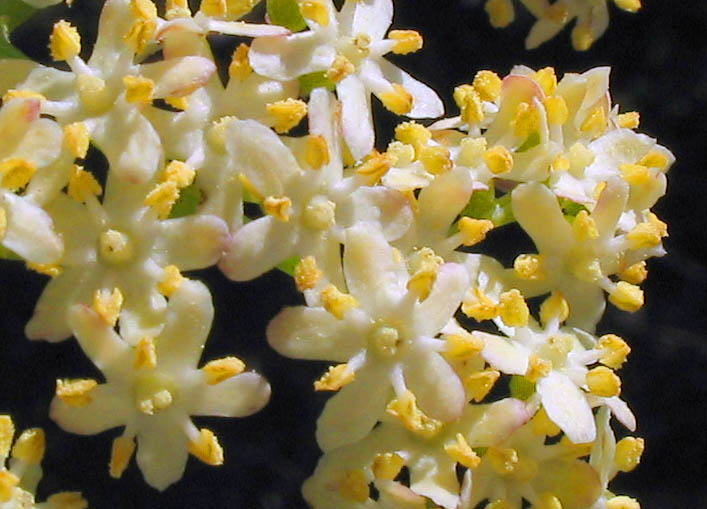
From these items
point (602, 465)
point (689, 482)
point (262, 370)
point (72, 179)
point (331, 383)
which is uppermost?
point (72, 179)

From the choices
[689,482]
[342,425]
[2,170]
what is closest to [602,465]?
[342,425]

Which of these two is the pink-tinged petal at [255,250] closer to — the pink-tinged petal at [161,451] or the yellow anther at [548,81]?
the pink-tinged petal at [161,451]

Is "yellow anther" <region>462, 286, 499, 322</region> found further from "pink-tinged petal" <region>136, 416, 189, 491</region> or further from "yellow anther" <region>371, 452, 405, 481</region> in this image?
"pink-tinged petal" <region>136, 416, 189, 491</region>

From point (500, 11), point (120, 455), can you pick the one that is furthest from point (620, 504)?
point (500, 11)

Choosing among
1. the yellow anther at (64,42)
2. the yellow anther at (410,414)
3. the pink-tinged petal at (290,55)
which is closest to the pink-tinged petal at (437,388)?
the yellow anther at (410,414)

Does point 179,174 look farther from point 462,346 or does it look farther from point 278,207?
point 462,346

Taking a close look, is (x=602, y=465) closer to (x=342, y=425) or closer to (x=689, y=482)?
→ (x=342, y=425)
